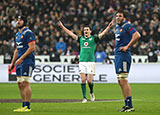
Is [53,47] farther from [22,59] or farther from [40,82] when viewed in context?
[22,59]

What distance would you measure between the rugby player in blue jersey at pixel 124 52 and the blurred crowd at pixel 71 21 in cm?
1835

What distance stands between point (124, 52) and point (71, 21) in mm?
22025

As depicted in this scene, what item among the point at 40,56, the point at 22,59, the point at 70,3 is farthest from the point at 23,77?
the point at 70,3

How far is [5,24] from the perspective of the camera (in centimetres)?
3347

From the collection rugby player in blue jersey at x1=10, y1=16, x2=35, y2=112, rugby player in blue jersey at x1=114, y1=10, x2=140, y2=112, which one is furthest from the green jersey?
rugby player in blue jersey at x1=10, y1=16, x2=35, y2=112

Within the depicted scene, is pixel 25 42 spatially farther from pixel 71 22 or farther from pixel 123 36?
pixel 71 22

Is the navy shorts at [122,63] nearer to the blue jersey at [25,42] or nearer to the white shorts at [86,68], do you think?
the blue jersey at [25,42]

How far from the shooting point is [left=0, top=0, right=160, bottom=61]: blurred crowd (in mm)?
30906

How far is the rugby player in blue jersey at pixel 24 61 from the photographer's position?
456 inches

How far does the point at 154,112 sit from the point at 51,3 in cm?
2471

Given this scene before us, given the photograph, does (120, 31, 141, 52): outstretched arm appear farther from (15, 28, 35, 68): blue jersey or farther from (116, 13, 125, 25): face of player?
(15, 28, 35, 68): blue jersey

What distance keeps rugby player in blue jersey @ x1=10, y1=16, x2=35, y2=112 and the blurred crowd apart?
18.2m

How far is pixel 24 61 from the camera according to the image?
1167 centimetres

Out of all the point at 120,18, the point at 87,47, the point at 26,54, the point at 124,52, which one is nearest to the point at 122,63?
the point at 124,52
